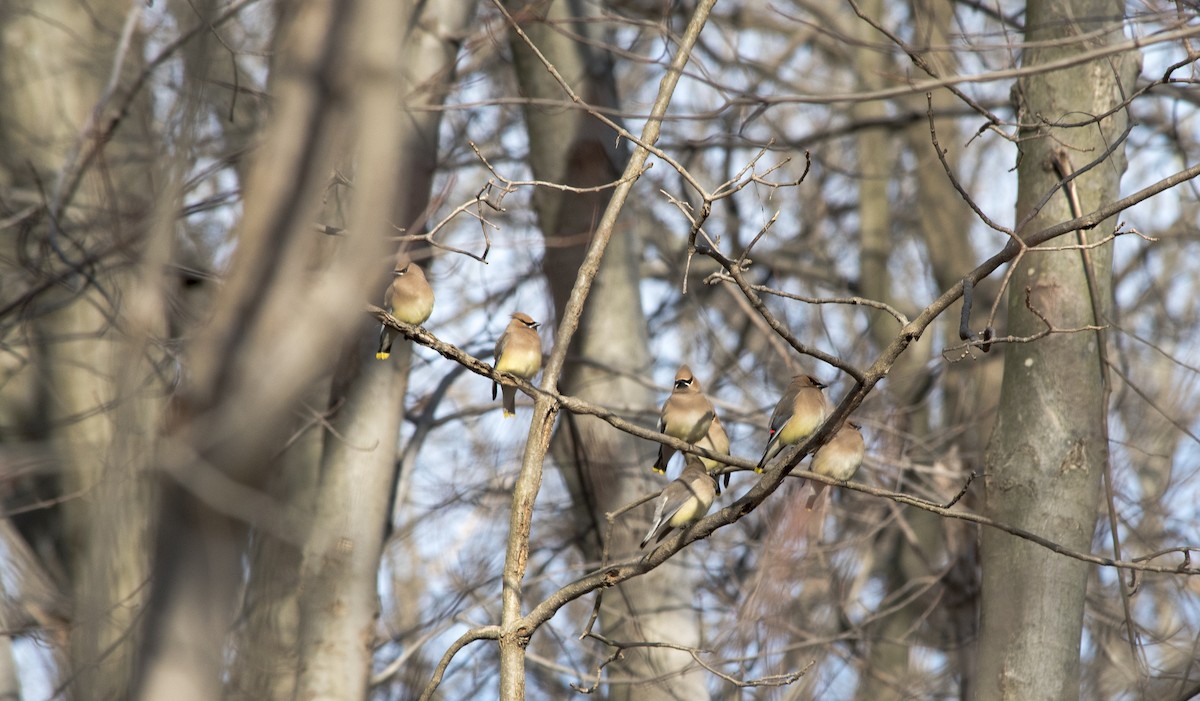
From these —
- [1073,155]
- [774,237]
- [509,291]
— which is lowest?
[1073,155]

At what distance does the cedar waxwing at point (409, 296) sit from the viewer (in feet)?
17.2

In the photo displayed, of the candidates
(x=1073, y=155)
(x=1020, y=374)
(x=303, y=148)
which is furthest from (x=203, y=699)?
(x=1073, y=155)

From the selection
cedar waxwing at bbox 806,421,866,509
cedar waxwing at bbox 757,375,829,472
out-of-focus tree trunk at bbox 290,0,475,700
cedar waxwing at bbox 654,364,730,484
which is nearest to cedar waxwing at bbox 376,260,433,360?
out-of-focus tree trunk at bbox 290,0,475,700

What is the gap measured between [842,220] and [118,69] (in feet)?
27.6

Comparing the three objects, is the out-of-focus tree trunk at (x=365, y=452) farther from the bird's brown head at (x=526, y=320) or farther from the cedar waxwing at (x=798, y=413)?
the cedar waxwing at (x=798, y=413)

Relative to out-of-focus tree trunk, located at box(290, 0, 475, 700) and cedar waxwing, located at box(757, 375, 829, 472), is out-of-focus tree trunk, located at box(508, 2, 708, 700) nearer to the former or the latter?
out-of-focus tree trunk, located at box(290, 0, 475, 700)

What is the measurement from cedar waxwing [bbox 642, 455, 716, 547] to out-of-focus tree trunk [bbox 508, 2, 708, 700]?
2.26 meters

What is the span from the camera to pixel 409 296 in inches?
206

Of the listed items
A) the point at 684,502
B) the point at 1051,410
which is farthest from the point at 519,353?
the point at 1051,410

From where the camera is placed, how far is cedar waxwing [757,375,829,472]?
470cm

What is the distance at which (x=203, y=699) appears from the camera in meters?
1.91

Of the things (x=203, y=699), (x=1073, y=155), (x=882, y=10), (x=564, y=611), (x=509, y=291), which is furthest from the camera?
(x=882, y=10)

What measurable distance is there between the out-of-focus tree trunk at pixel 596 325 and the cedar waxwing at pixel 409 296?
4.48ft

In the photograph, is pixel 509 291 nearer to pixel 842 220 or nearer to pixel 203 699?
pixel 842 220
